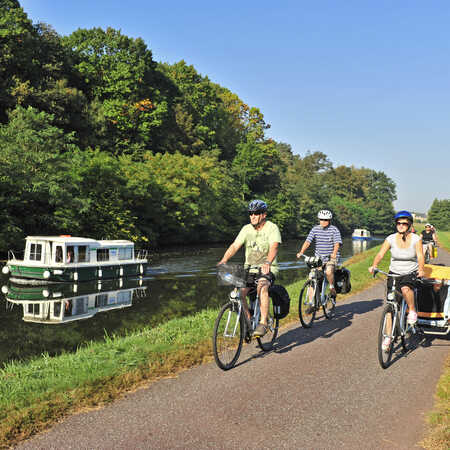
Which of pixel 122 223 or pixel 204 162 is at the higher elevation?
pixel 204 162

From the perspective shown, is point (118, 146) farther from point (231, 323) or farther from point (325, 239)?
point (231, 323)

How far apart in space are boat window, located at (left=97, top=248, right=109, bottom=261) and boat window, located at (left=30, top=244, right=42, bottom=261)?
3.16 m

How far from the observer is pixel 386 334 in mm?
6863

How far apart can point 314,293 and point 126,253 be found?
811 inches

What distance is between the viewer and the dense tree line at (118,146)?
31.9 meters

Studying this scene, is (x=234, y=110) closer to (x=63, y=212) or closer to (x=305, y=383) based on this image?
(x=63, y=212)

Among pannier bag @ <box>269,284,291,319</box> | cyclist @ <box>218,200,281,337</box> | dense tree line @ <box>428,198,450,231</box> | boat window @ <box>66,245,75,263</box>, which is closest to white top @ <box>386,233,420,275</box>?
pannier bag @ <box>269,284,291,319</box>

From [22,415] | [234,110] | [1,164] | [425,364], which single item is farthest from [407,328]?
[234,110]

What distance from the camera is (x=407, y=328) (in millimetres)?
7500

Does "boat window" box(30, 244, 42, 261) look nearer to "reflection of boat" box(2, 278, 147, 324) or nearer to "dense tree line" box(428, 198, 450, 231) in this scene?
"reflection of boat" box(2, 278, 147, 324)

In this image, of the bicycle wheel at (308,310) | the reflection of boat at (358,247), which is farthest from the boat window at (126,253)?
the reflection of boat at (358,247)

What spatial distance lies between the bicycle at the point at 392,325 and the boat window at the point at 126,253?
2252cm

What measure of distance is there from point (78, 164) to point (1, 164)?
21.7ft

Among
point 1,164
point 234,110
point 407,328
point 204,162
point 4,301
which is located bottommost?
point 4,301
